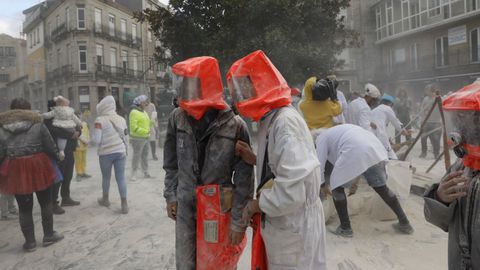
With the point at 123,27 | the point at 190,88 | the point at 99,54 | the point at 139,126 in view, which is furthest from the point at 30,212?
the point at 123,27

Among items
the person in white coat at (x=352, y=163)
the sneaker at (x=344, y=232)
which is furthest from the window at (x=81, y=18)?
the sneaker at (x=344, y=232)

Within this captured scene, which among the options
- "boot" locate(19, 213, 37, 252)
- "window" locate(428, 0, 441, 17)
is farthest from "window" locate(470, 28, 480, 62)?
"boot" locate(19, 213, 37, 252)

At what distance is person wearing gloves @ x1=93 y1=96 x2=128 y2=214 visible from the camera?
5602mm

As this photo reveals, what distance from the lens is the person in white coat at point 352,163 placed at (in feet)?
13.3

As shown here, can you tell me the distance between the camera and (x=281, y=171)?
1891mm

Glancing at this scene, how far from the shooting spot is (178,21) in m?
13.0

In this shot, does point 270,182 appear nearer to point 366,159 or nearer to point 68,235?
point 366,159

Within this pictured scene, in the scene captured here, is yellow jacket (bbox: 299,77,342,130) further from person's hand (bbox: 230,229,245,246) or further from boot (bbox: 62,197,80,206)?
boot (bbox: 62,197,80,206)

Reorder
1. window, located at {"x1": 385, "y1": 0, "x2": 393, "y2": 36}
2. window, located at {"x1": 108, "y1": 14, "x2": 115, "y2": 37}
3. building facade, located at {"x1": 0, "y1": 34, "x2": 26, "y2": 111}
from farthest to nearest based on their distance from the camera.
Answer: window, located at {"x1": 385, "y1": 0, "x2": 393, "y2": 36}, building facade, located at {"x1": 0, "y1": 34, "x2": 26, "y2": 111}, window, located at {"x1": 108, "y1": 14, "x2": 115, "y2": 37}

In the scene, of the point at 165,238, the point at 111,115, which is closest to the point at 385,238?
the point at 165,238

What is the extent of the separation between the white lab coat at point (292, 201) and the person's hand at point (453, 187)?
1.88 ft

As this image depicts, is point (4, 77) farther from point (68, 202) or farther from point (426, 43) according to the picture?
point (426, 43)

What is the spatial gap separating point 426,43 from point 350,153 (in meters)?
27.3

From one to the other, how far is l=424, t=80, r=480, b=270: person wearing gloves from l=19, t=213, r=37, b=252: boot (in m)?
4.07
